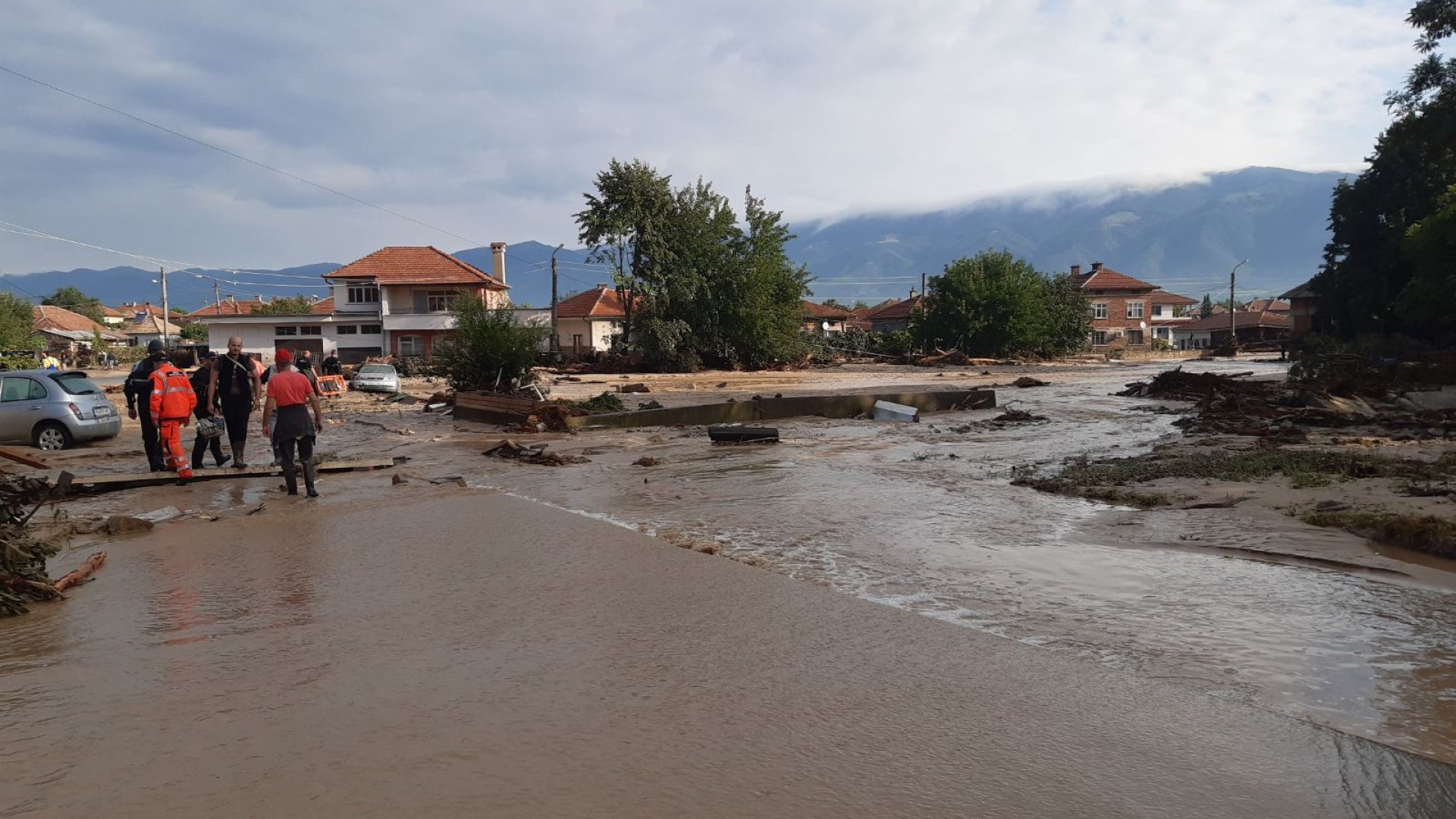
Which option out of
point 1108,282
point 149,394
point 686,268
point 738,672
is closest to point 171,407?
point 149,394

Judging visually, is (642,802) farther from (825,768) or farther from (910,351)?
(910,351)

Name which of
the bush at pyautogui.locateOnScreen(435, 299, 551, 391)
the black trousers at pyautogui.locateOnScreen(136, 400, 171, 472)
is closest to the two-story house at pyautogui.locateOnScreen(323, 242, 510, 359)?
the bush at pyautogui.locateOnScreen(435, 299, 551, 391)

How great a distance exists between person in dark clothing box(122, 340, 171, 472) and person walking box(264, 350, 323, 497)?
5.63ft

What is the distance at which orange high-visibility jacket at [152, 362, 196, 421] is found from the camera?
11305 millimetres

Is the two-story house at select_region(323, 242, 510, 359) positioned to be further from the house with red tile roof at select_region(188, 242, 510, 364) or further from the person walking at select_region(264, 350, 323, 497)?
the person walking at select_region(264, 350, 323, 497)

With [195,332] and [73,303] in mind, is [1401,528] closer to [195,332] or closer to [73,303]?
[195,332]

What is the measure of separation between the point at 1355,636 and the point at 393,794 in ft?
17.3

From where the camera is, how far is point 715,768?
12.1ft

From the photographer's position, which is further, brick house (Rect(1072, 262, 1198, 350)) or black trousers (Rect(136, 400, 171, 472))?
brick house (Rect(1072, 262, 1198, 350))

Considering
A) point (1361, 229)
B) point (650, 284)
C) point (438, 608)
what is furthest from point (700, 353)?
point (438, 608)

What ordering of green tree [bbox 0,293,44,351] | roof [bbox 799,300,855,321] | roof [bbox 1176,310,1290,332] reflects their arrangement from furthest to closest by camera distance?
1. roof [bbox 1176,310,1290,332]
2. roof [bbox 799,300,855,321]
3. green tree [bbox 0,293,44,351]

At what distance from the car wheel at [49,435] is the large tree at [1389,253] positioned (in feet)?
125

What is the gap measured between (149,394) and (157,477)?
41.3 inches

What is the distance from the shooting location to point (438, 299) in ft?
208
